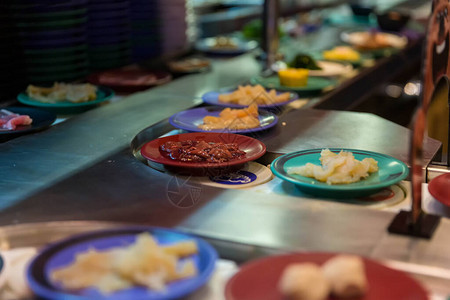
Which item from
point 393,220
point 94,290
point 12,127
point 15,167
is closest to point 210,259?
point 94,290

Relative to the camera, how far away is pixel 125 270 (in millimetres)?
969

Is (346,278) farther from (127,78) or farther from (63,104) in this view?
(127,78)

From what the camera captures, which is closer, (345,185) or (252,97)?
(345,185)

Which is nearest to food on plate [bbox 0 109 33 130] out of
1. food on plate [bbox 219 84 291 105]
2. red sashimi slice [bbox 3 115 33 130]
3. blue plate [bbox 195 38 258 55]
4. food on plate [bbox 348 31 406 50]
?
red sashimi slice [bbox 3 115 33 130]

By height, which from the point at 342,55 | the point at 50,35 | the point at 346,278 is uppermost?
the point at 50,35

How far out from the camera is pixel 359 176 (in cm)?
150

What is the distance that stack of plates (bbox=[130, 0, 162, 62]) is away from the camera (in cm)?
331

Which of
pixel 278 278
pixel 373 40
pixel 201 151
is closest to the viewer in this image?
pixel 278 278

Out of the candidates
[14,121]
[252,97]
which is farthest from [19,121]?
[252,97]

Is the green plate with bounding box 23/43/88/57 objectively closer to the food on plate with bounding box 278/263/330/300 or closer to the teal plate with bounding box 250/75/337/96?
the teal plate with bounding box 250/75/337/96

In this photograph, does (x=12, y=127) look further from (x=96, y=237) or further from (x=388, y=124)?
(x=388, y=124)

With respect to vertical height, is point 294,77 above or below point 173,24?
below

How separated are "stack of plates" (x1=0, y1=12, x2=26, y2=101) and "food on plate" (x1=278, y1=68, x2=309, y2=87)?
3.58ft

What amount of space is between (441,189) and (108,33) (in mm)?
1939
